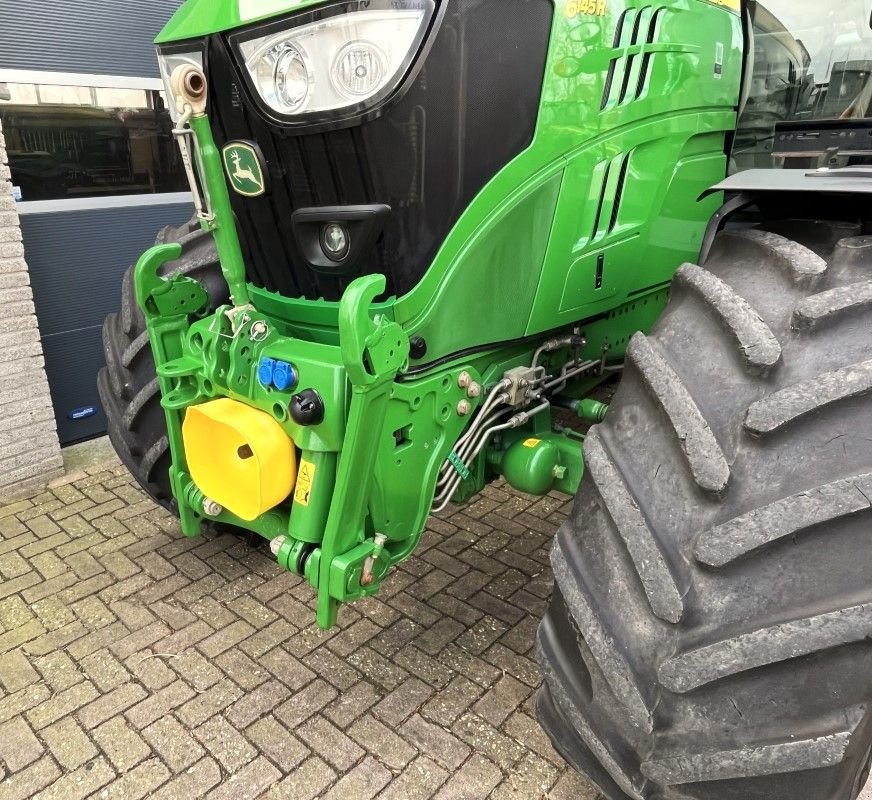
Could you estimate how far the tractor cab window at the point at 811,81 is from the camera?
80.6 inches

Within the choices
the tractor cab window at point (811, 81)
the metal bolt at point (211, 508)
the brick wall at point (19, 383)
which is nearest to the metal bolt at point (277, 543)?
the metal bolt at point (211, 508)

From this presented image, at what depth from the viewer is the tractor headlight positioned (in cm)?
148

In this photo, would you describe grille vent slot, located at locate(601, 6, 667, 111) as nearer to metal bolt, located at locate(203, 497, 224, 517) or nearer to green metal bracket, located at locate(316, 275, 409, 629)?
green metal bracket, located at locate(316, 275, 409, 629)

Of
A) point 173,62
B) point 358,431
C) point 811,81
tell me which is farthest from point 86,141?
point 811,81

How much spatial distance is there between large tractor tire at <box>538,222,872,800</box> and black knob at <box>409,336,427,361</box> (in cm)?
48

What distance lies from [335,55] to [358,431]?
2.49ft

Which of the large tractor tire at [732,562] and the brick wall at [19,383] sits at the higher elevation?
the large tractor tire at [732,562]

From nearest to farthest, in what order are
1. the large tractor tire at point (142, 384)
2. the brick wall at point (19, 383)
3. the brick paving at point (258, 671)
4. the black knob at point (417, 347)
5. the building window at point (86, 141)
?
the black knob at point (417, 347) → the brick paving at point (258, 671) → the large tractor tire at point (142, 384) → the brick wall at point (19, 383) → the building window at point (86, 141)

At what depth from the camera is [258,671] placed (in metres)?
2.30

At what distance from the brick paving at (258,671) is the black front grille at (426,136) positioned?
1.20 meters

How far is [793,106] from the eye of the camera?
7.29 ft

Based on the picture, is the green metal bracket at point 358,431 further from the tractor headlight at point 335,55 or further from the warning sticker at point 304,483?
Answer: the tractor headlight at point 335,55

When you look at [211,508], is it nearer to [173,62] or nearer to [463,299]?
[463,299]

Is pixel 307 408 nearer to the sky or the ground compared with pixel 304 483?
nearer to the sky
